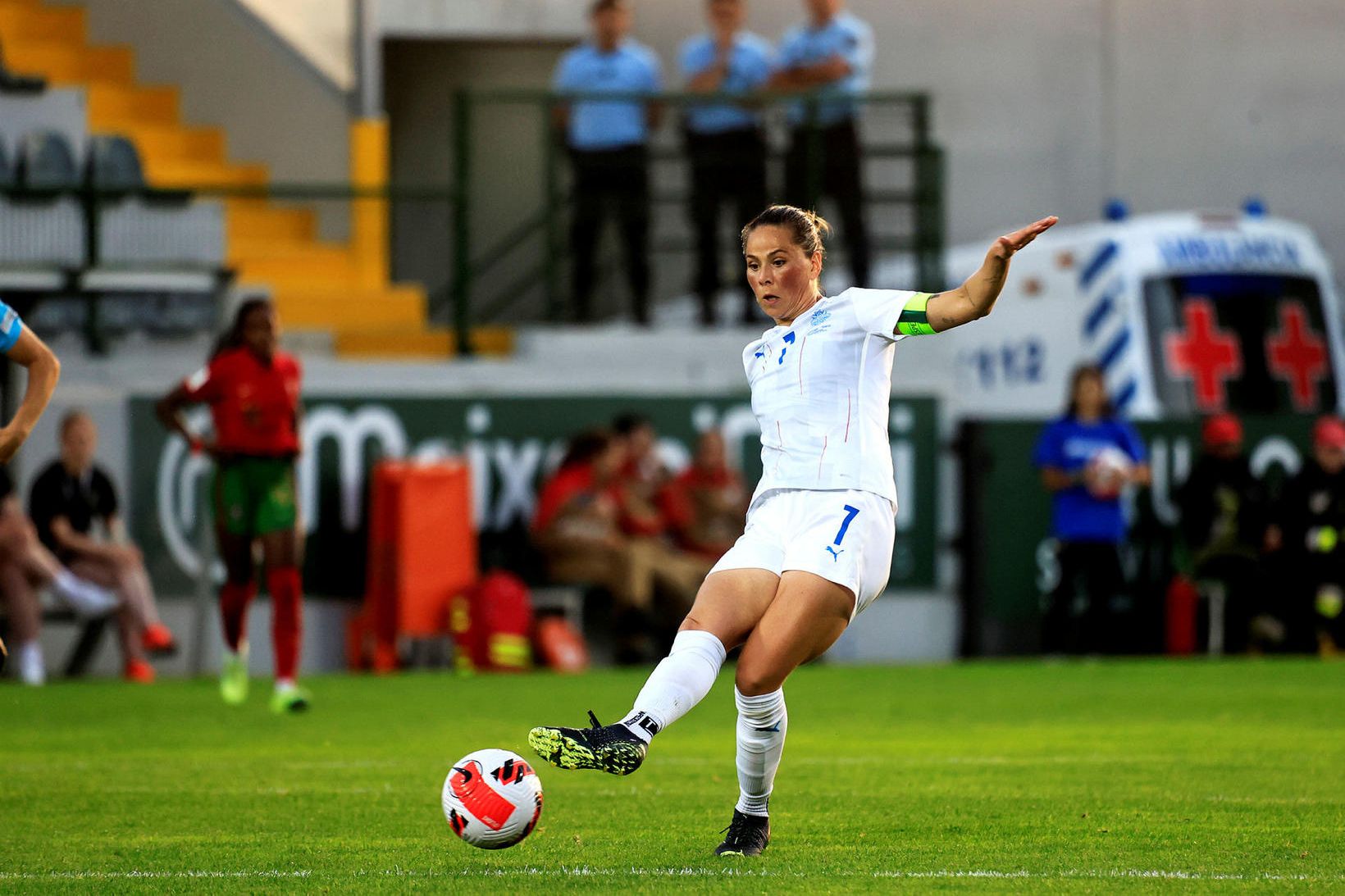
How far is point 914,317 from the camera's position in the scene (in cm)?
646

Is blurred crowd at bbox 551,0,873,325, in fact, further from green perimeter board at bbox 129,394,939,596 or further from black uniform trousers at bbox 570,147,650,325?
green perimeter board at bbox 129,394,939,596

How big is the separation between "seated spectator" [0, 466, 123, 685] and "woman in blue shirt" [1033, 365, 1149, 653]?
22.3 feet

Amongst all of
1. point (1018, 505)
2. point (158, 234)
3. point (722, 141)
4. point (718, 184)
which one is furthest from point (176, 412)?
point (1018, 505)

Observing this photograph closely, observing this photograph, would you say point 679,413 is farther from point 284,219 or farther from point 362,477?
point 284,219

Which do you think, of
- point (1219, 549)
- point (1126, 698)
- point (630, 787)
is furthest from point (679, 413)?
point (630, 787)

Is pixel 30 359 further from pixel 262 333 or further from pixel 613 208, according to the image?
pixel 613 208

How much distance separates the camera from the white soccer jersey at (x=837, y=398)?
6.53 metres

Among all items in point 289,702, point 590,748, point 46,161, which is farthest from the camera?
point 46,161

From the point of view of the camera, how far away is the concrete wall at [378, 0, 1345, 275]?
22.6m

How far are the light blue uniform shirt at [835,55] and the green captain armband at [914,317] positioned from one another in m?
10.9

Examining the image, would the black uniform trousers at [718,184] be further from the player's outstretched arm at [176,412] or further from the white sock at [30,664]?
the white sock at [30,664]

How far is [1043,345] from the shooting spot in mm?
17875

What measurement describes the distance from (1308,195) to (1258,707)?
1209 cm

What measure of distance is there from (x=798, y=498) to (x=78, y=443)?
9252 millimetres
